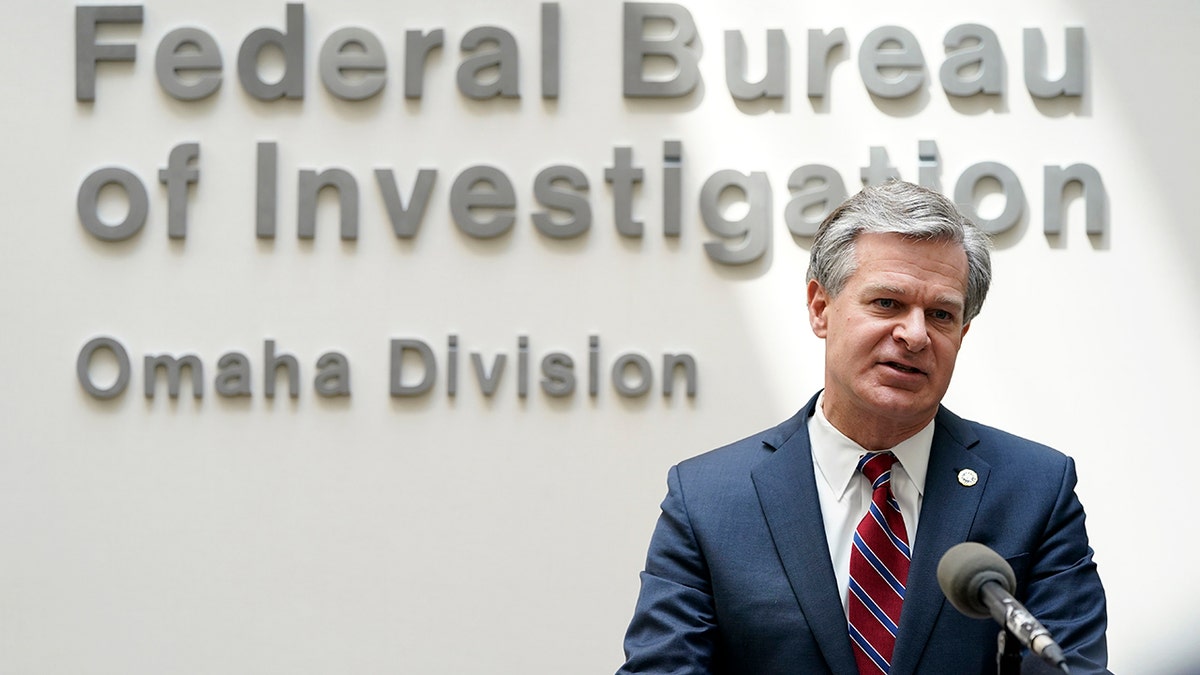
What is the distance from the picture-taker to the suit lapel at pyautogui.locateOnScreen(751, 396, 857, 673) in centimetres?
224

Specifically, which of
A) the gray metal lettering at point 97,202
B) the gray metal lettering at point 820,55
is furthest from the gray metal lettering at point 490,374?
the gray metal lettering at point 820,55

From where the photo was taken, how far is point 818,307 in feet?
8.41

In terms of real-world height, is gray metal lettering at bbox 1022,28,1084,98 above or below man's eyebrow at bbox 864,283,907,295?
above

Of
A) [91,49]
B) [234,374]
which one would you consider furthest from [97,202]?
[234,374]

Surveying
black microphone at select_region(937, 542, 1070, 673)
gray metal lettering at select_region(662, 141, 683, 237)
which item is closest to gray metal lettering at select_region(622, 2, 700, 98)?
gray metal lettering at select_region(662, 141, 683, 237)

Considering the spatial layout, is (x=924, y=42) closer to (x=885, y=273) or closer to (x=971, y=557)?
(x=885, y=273)

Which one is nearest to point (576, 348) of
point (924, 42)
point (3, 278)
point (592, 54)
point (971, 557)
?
point (592, 54)

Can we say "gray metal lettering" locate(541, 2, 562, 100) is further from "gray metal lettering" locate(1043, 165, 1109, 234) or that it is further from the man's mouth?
the man's mouth

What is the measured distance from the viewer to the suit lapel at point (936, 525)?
223 cm

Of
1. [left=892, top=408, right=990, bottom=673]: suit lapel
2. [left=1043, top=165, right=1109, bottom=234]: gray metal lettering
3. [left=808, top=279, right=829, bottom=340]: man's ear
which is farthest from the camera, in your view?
[left=1043, top=165, right=1109, bottom=234]: gray metal lettering

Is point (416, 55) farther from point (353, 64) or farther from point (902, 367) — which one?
point (902, 367)

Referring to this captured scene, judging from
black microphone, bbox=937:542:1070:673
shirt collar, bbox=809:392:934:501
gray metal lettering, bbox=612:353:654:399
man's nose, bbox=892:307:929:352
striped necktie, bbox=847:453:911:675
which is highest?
man's nose, bbox=892:307:929:352

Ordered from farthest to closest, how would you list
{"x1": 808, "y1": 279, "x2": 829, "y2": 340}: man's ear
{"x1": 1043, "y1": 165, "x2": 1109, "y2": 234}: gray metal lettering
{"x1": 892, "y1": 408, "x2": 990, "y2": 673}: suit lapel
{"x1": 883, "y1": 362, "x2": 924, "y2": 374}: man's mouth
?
{"x1": 1043, "y1": 165, "x2": 1109, "y2": 234}: gray metal lettering → {"x1": 808, "y1": 279, "x2": 829, "y2": 340}: man's ear → {"x1": 883, "y1": 362, "x2": 924, "y2": 374}: man's mouth → {"x1": 892, "y1": 408, "x2": 990, "y2": 673}: suit lapel

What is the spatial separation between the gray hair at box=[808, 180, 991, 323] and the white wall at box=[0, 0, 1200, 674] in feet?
4.29
